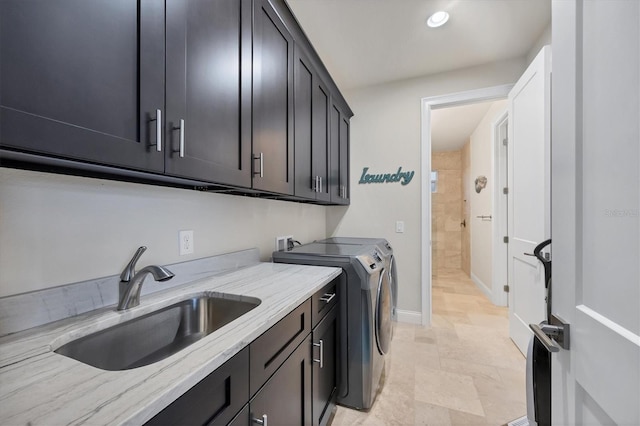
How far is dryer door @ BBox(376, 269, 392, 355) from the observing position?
1.68 meters

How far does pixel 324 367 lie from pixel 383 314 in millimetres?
543

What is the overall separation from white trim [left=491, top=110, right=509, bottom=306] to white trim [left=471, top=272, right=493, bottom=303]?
14cm

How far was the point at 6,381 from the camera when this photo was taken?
0.53 metres

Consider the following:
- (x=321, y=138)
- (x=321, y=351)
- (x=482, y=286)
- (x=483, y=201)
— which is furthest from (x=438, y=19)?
(x=482, y=286)

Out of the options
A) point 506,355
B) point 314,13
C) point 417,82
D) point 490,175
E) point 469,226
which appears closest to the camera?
point 314,13

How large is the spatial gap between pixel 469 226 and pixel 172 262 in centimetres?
519

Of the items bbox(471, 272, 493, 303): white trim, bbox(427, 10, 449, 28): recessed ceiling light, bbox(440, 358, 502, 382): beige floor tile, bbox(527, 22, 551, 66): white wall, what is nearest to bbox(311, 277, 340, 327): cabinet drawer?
bbox(440, 358, 502, 382): beige floor tile

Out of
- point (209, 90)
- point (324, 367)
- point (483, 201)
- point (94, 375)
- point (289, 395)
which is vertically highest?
point (209, 90)

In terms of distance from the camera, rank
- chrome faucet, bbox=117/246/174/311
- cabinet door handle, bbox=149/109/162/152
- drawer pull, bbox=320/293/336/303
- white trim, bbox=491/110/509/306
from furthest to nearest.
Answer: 1. white trim, bbox=491/110/509/306
2. drawer pull, bbox=320/293/336/303
3. chrome faucet, bbox=117/246/174/311
4. cabinet door handle, bbox=149/109/162/152

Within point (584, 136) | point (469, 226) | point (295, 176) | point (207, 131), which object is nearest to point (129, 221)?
point (207, 131)

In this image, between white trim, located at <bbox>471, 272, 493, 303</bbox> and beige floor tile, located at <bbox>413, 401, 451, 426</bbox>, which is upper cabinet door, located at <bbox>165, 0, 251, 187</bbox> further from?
white trim, located at <bbox>471, 272, 493, 303</bbox>

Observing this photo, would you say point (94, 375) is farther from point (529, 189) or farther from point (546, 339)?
point (529, 189)

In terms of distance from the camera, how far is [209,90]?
3.34ft

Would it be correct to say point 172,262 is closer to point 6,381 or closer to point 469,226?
point 6,381
